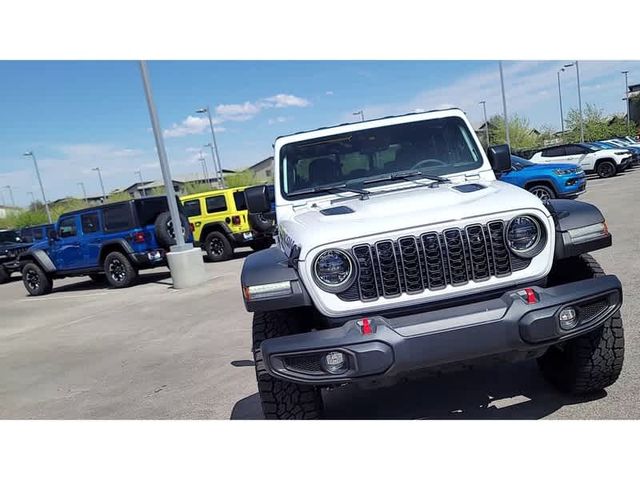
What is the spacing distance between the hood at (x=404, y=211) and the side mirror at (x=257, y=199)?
2.91ft

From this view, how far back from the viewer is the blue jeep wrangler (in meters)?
11.5

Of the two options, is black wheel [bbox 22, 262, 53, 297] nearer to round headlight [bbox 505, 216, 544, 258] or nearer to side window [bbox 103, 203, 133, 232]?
side window [bbox 103, 203, 133, 232]

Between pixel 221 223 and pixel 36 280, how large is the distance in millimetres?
4812

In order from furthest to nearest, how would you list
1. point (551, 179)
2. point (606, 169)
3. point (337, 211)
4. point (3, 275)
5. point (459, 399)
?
point (606, 169) → point (3, 275) → point (551, 179) → point (459, 399) → point (337, 211)

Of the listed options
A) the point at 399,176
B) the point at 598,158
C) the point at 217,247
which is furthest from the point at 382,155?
the point at 598,158

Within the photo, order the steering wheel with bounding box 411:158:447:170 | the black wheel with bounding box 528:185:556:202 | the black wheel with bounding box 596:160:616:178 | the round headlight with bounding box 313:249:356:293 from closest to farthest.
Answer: the round headlight with bounding box 313:249:356:293
the steering wheel with bounding box 411:158:447:170
the black wheel with bounding box 528:185:556:202
the black wheel with bounding box 596:160:616:178

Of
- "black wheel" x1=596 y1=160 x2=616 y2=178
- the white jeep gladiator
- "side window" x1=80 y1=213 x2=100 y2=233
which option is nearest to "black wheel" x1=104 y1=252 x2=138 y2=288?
"side window" x1=80 y1=213 x2=100 y2=233

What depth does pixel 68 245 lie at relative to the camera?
41.2 feet

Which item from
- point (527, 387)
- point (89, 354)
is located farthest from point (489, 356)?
point (89, 354)

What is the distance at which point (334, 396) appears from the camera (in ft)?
13.8

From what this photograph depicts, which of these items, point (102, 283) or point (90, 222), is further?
point (102, 283)

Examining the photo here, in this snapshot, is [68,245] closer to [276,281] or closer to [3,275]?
[3,275]

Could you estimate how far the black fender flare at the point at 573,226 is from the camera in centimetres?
311

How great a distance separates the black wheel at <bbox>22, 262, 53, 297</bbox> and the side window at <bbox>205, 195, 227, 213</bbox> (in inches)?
171
